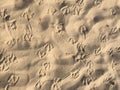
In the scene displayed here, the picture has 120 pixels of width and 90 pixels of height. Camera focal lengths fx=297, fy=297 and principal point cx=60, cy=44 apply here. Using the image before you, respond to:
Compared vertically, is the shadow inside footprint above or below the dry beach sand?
above

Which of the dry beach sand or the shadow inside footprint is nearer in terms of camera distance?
the dry beach sand

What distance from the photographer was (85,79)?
356 centimetres

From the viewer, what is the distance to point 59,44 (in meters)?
3.72

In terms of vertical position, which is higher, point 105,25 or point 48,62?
point 105,25

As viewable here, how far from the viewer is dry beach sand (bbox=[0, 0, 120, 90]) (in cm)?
351

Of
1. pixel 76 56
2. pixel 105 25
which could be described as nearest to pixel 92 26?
pixel 105 25

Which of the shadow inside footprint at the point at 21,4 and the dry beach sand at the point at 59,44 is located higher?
the shadow inside footprint at the point at 21,4

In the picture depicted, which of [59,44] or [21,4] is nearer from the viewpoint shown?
[59,44]

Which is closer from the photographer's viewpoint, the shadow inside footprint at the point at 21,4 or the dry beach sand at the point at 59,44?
the dry beach sand at the point at 59,44

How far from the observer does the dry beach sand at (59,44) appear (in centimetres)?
351

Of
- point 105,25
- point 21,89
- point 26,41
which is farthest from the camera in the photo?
point 105,25

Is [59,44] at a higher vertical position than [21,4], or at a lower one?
lower

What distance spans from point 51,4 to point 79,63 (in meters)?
0.89

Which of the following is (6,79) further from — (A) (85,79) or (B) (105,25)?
(B) (105,25)
